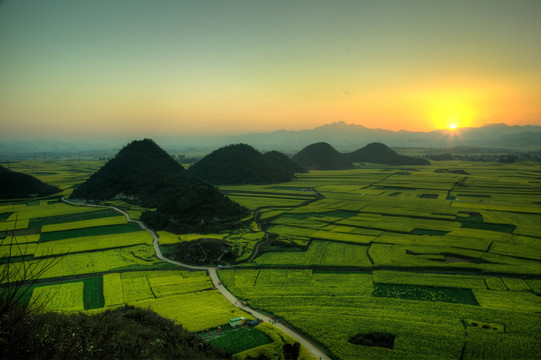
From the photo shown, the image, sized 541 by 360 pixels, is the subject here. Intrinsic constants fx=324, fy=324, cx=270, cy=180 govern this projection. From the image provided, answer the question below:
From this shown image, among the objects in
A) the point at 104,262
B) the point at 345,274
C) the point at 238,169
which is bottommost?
the point at 345,274

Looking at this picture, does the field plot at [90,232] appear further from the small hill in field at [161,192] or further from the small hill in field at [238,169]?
the small hill in field at [238,169]

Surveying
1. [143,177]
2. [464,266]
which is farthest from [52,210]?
[464,266]

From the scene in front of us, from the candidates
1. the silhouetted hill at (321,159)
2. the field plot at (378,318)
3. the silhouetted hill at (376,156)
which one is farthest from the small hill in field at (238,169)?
the silhouetted hill at (376,156)

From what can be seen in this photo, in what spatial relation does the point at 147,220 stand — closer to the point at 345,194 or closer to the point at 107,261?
the point at 107,261

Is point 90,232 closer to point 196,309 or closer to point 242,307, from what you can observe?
point 196,309

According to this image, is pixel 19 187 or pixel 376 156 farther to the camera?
pixel 376 156

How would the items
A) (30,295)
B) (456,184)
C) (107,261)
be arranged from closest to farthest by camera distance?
1. (30,295)
2. (107,261)
3. (456,184)

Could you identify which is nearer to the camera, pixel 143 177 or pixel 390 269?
pixel 390 269

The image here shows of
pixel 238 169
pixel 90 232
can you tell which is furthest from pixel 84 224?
pixel 238 169
